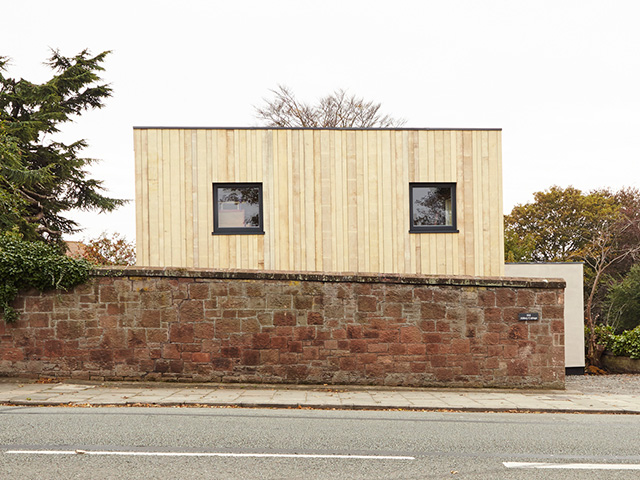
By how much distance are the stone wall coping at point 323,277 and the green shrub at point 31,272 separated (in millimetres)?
420

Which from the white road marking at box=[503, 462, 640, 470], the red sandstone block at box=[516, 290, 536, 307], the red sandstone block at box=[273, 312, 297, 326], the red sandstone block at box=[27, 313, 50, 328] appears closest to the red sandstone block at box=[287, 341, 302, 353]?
the red sandstone block at box=[273, 312, 297, 326]

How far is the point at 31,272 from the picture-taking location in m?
11.8

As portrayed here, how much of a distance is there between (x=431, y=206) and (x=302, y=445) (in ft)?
31.6

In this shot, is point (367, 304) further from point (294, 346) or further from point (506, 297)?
point (506, 297)

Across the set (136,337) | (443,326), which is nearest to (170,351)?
(136,337)

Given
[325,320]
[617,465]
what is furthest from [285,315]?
[617,465]

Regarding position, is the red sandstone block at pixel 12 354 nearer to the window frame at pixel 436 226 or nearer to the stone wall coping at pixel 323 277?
the stone wall coping at pixel 323 277

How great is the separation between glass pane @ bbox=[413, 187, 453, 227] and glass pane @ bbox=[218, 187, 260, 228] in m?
4.08

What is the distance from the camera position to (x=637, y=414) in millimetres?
9969

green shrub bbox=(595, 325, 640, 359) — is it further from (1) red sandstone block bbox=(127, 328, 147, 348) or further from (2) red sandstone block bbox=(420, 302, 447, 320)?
(1) red sandstone block bbox=(127, 328, 147, 348)

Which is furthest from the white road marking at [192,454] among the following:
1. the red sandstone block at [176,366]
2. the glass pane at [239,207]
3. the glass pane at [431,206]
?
the glass pane at [431,206]

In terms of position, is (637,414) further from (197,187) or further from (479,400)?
(197,187)

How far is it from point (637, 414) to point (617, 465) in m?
4.63

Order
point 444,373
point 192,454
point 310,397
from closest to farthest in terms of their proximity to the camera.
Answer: point 192,454
point 310,397
point 444,373
